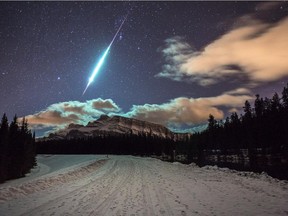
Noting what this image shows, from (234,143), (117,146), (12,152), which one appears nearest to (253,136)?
(234,143)

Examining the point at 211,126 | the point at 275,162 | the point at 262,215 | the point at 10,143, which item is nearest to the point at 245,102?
the point at 211,126

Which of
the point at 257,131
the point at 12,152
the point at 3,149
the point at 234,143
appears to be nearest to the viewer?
the point at 3,149

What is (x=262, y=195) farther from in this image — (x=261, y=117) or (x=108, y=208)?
(x=261, y=117)

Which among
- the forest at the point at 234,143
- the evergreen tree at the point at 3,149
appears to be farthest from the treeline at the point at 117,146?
the evergreen tree at the point at 3,149

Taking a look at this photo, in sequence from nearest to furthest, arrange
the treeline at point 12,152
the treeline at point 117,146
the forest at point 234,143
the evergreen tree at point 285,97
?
1. the forest at point 234,143
2. the treeline at point 12,152
3. the evergreen tree at point 285,97
4. the treeline at point 117,146

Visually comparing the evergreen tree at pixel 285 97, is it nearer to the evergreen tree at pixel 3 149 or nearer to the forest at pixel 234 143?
the forest at pixel 234 143

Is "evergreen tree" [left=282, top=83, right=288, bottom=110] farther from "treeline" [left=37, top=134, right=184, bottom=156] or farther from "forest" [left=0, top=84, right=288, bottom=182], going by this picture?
"treeline" [left=37, top=134, right=184, bottom=156]

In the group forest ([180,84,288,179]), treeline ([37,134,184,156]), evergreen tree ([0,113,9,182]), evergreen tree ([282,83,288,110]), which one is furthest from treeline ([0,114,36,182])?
treeline ([37,134,184,156])

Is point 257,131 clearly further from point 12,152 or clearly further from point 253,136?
point 12,152
